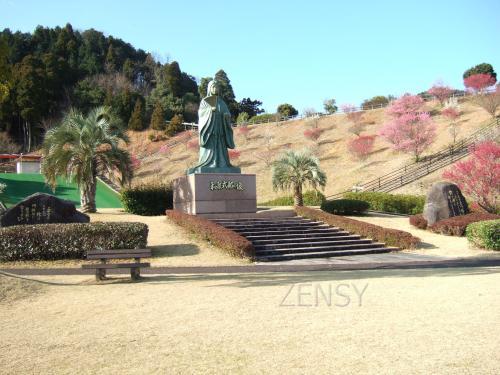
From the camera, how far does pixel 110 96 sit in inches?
2793

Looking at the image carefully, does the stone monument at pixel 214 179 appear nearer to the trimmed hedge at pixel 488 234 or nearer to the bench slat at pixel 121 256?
the bench slat at pixel 121 256

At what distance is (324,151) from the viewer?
183 ft

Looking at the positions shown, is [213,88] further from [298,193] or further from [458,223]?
[458,223]

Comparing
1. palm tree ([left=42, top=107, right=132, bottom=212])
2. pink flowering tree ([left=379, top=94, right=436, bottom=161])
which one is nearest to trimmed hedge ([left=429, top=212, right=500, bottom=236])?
palm tree ([left=42, top=107, right=132, bottom=212])

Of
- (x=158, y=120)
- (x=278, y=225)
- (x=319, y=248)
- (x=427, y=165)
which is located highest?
(x=158, y=120)

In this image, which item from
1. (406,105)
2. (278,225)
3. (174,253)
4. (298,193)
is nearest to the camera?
(174,253)

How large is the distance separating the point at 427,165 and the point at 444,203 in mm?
21287

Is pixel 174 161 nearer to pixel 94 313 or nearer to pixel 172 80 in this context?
pixel 172 80

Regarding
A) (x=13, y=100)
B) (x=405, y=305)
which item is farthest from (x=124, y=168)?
(x=13, y=100)

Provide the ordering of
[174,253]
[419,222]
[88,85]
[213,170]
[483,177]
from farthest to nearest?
[88,85] < [483,177] < [419,222] < [213,170] < [174,253]

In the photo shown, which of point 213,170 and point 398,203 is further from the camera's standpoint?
point 398,203

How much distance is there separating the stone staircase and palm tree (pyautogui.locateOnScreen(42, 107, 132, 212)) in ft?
21.0

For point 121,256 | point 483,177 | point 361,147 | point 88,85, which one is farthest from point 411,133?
point 88,85

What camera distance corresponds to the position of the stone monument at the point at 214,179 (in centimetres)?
1878
